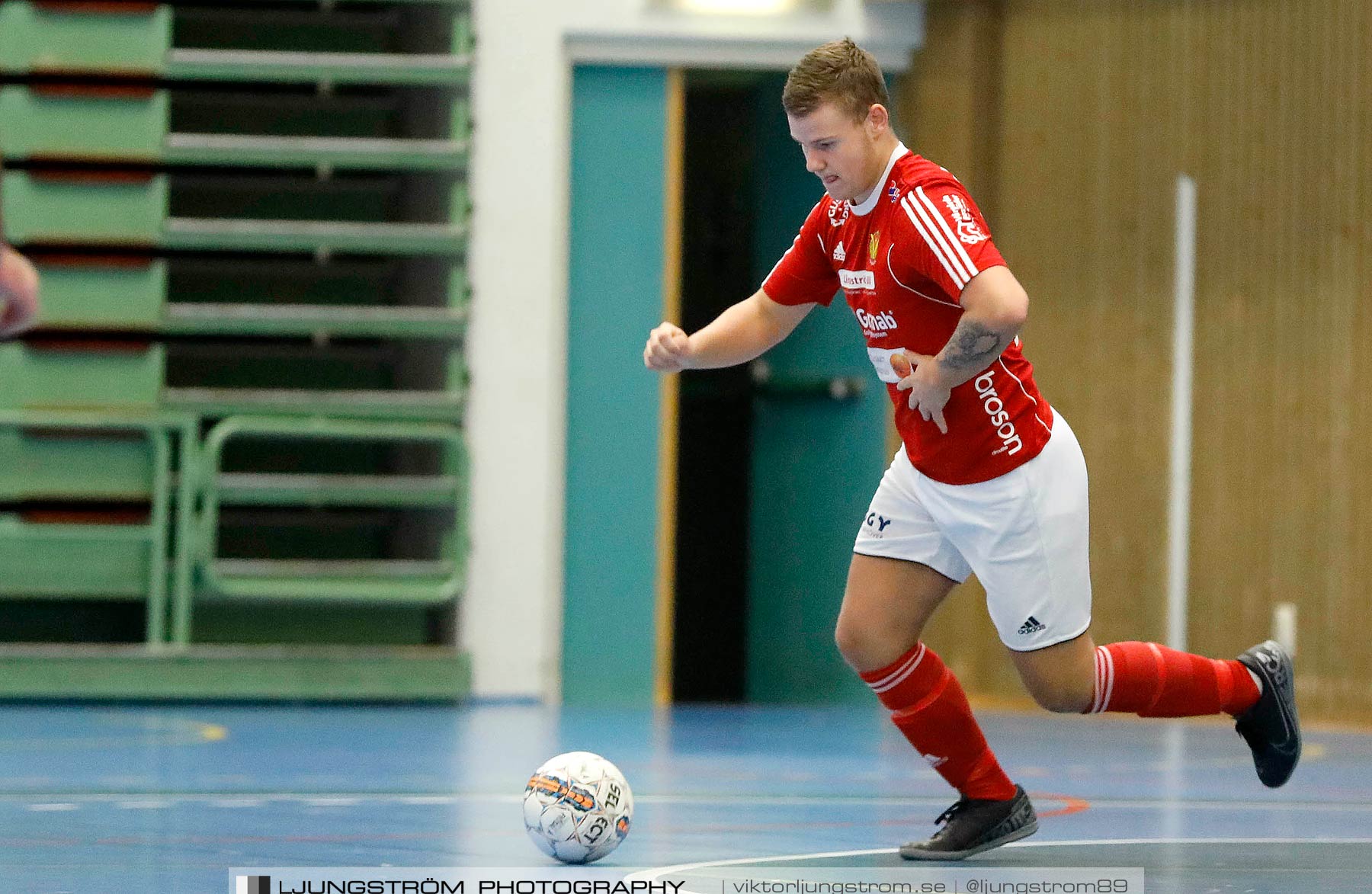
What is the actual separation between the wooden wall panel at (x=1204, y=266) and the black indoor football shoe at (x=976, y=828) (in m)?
5.56

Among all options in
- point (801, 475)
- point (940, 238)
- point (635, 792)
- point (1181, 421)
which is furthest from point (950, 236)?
point (801, 475)

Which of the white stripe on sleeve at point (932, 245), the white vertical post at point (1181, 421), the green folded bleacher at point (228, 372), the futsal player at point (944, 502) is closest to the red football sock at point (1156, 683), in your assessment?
the futsal player at point (944, 502)

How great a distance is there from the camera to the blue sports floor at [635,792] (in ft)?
14.8

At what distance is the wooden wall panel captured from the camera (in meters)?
9.78

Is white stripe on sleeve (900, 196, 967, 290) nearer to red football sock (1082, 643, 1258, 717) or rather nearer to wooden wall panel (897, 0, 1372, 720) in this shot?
red football sock (1082, 643, 1258, 717)

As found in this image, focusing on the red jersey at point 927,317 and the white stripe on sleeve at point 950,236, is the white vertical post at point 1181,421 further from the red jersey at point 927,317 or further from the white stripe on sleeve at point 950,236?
the white stripe on sleeve at point 950,236

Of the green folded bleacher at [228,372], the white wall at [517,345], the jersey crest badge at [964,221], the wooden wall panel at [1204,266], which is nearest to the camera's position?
the jersey crest badge at [964,221]

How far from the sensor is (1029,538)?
4.56m

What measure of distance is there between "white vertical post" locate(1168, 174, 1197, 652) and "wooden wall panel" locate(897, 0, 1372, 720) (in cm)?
5

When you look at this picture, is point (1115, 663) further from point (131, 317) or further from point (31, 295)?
point (131, 317)

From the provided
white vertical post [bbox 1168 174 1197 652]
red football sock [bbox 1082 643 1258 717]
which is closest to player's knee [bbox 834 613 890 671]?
red football sock [bbox 1082 643 1258 717]

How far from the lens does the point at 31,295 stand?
3184 millimetres

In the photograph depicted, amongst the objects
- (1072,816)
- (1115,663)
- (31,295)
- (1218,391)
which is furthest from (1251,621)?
(31,295)

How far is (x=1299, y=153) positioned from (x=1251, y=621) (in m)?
2.42
